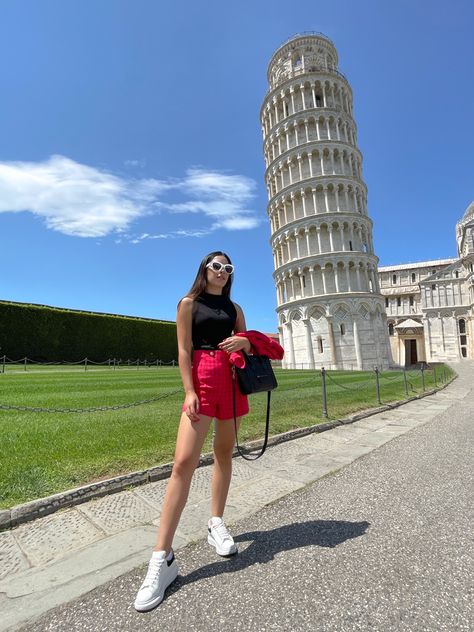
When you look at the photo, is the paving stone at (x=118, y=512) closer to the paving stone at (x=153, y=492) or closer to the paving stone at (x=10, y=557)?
the paving stone at (x=153, y=492)

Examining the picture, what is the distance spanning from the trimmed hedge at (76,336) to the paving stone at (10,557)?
3279 centimetres

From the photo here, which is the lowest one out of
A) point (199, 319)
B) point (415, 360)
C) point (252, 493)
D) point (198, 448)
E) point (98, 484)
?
point (415, 360)

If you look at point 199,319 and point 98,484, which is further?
point 98,484

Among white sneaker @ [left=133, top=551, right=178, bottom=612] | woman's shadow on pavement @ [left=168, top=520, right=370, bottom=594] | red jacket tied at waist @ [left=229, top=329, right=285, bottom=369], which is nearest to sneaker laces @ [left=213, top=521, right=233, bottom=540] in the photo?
woman's shadow on pavement @ [left=168, top=520, right=370, bottom=594]

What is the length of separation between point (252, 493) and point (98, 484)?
1.85 meters

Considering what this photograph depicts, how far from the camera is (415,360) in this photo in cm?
6681

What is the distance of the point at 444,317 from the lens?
60438mm

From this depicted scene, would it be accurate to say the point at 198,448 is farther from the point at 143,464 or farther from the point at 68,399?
the point at 68,399

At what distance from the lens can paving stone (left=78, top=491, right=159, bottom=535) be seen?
3.46m

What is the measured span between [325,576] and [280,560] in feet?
1.21

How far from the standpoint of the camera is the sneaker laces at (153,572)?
2373 millimetres

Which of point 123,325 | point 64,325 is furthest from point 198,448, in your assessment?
point 123,325

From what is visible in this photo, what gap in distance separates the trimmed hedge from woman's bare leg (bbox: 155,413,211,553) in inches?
1340

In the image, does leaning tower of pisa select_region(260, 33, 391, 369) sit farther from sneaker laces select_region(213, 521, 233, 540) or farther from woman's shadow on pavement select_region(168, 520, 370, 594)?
sneaker laces select_region(213, 521, 233, 540)
